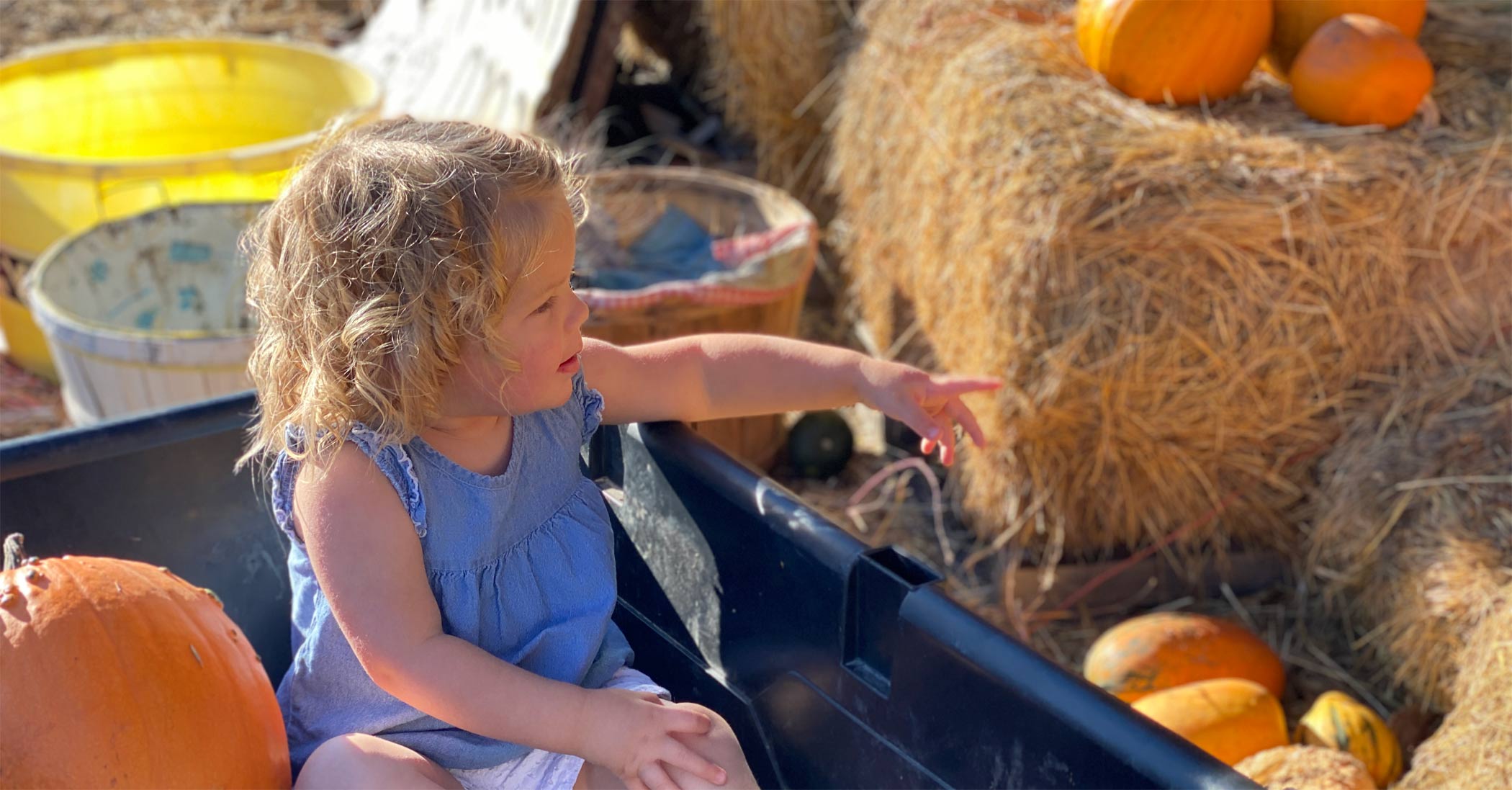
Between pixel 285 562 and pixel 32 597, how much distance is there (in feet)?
1.64

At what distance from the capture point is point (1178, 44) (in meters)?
2.78

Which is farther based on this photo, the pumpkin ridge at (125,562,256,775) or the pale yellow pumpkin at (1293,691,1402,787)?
the pale yellow pumpkin at (1293,691,1402,787)

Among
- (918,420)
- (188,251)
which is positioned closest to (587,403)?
(918,420)

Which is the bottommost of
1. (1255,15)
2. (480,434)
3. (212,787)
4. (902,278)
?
(902,278)

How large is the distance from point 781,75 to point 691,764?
321cm

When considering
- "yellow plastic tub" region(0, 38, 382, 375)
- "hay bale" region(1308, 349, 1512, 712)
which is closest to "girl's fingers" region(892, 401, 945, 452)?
"hay bale" region(1308, 349, 1512, 712)

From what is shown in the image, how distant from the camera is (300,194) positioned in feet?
4.43

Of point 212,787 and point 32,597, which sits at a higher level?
point 32,597

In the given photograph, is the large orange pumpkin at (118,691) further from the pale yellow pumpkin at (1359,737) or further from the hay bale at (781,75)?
the hay bale at (781,75)

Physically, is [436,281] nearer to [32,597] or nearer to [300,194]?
[300,194]

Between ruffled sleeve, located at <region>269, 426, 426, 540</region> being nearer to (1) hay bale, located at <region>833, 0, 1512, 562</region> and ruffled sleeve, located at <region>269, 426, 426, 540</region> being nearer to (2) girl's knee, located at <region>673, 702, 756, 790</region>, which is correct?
(2) girl's knee, located at <region>673, 702, 756, 790</region>

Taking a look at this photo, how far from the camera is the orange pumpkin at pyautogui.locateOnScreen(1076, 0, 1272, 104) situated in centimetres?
276

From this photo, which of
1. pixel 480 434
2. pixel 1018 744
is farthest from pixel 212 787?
pixel 1018 744

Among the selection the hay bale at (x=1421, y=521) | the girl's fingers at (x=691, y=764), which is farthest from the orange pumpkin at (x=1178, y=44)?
the girl's fingers at (x=691, y=764)
